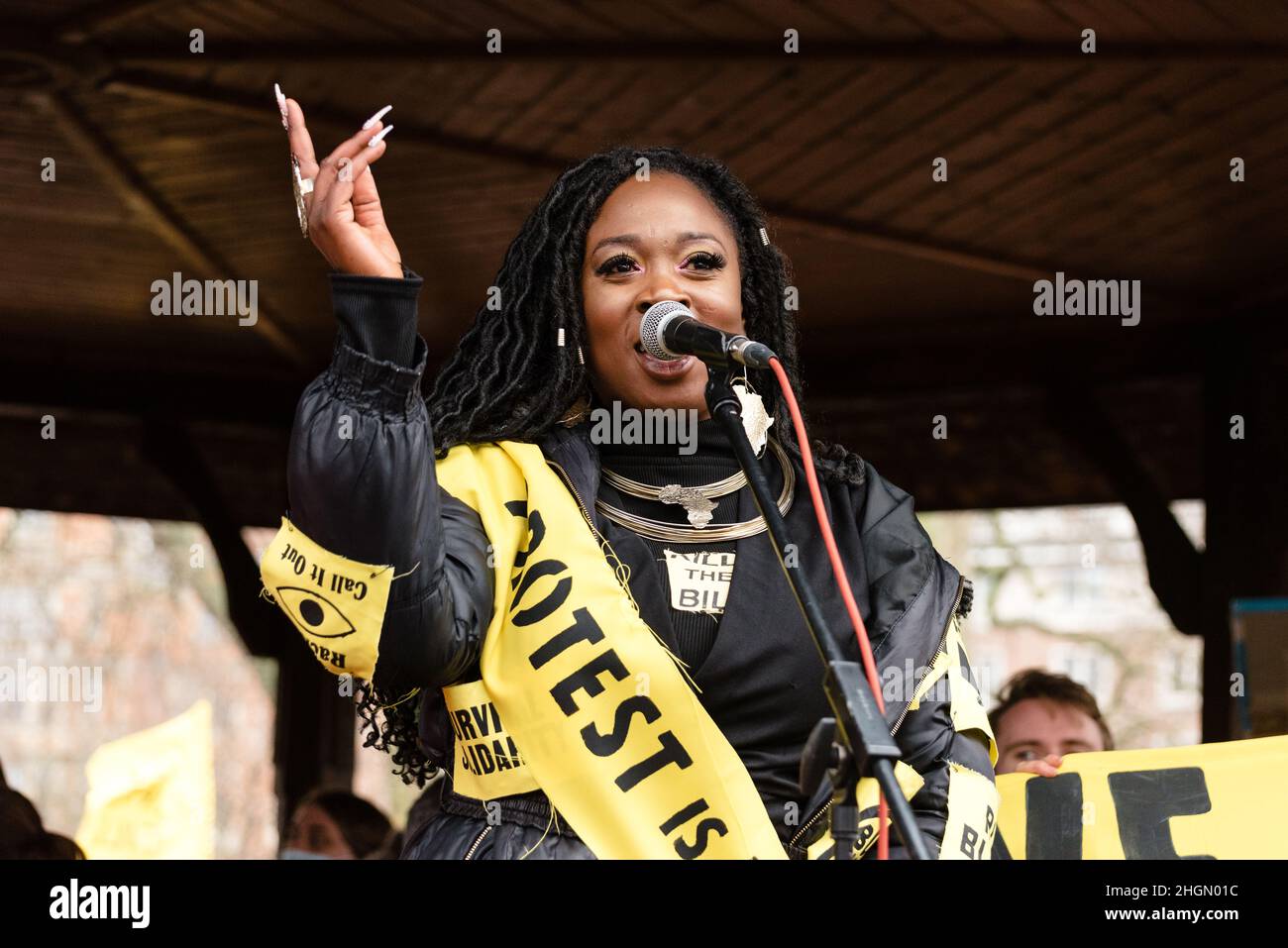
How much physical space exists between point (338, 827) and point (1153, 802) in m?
3.36

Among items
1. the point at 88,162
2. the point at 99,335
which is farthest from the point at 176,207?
the point at 99,335

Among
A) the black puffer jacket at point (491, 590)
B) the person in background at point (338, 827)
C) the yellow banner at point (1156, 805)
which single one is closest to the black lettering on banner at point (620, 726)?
the black puffer jacket at point (491, 590)

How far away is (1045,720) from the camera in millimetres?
4836

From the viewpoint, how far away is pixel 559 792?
230 centimetres

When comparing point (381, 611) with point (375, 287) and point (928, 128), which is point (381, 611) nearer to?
point (375, 287)

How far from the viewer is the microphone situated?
1.99m

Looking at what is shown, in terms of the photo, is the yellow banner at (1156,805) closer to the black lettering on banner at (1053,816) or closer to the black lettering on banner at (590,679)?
the black lettering on banner at (1053,816)

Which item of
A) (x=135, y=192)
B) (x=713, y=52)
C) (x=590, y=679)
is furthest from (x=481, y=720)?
(x=135, y=192)

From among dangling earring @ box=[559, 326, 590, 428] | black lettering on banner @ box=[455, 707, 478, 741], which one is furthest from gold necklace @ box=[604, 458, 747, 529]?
black lettering on banner @ box=[455, 707, 478, 741]

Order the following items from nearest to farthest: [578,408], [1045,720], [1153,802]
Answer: [578,408] < [1153,802] < [1045,720]

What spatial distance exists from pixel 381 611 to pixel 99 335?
18.3 feet

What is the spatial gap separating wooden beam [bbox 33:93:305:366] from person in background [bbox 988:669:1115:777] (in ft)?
10.4

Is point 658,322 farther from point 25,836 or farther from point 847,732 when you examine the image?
point 25,836

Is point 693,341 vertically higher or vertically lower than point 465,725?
higher
